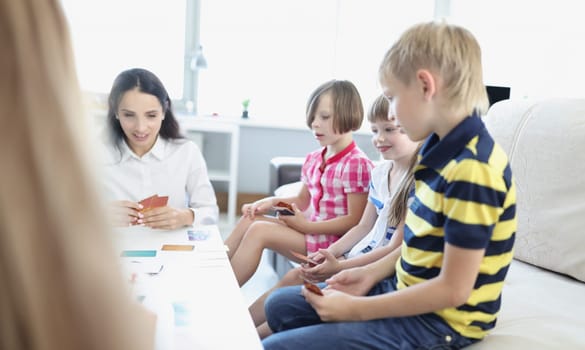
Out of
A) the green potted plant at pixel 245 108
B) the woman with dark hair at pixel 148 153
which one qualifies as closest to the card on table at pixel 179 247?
the woman with dark hair at pixel 148 153

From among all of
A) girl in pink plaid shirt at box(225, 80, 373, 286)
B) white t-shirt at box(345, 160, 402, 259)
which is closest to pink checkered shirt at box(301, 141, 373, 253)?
girl in pink plaid shirt at box(225, 80, 373, 286)

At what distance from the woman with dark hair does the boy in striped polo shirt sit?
914mm

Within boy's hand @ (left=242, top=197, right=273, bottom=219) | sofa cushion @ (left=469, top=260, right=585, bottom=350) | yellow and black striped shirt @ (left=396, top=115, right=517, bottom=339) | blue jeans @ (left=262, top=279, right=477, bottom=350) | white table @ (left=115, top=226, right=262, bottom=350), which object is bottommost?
boy's hand @ (left=242, top=197, right=273, bottom=219)

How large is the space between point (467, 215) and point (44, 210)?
823 mm

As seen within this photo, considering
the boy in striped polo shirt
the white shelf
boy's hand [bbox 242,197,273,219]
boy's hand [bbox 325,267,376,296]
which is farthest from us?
the white shelf

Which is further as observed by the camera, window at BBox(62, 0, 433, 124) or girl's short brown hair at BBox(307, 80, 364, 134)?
window at BBox(62, 0, 433, 124)

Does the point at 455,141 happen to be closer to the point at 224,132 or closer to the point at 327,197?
the point at 327,197

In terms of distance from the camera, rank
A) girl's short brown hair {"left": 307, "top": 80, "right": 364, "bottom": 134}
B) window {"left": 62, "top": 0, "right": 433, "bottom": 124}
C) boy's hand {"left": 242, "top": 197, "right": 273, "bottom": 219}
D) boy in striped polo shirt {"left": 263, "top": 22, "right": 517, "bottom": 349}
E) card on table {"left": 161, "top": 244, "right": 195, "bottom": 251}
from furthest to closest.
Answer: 1. window {"left": 62, "top": 0, "right": 433, "bottom": 124}
2. boy's hand {"left": 242, "top": 197, "right": 273, "bottom": 219}
3. girl's short brown hair {"left": 307, "top": 80, "right": 364, "bottom": 134}
4. card on table {"left": 161, "top": 244, "right": 195, "bottom": 251}
5. boy in striped polo shirt {"left": 263, "top": 22, "right": 517, "bottom": 349}

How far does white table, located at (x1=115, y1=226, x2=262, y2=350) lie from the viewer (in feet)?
3.13

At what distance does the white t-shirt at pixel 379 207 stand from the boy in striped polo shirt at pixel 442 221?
482mm

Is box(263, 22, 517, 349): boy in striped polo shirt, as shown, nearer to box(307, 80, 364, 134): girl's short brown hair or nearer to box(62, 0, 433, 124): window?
box(307, 80, 364, 134): girl's short brown hair

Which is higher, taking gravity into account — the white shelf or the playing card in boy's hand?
the playing card in boy's hand

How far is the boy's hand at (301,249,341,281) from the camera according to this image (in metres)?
1.66

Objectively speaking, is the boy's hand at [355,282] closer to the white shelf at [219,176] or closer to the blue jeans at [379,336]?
the blue jeans at [379,336]
